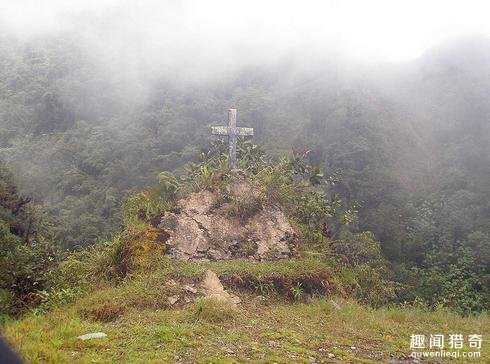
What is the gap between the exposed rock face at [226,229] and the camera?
36.1 feet

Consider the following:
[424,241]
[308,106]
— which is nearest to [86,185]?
[308,106]

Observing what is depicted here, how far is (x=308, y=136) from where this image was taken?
35.2 m

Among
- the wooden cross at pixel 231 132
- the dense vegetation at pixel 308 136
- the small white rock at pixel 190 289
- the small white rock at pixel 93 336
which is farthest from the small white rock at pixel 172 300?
the dense vegetation at pixel 308 136

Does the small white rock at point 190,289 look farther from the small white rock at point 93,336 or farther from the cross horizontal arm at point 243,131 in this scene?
the cross horizontal arm at point 243,131

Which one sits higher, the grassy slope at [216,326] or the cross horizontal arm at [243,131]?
the cross horizontal arm at [243,131]

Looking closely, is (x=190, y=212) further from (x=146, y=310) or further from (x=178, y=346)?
(x=178, y=346)

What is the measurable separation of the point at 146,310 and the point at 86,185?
2645 centimetres

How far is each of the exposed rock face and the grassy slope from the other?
777mm

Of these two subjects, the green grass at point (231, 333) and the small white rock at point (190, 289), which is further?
the small white rock at point (190, 289)

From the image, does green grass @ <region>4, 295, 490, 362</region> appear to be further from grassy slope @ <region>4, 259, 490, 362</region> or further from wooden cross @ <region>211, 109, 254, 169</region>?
wooden cross @ <region>211, 109, 254, 169</region>

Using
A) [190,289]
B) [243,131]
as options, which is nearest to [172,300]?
[190,289]

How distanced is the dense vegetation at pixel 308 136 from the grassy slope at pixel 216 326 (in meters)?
12.2

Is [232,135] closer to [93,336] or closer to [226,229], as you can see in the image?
[226,229]

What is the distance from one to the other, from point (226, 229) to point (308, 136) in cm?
2455
